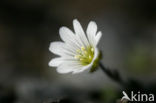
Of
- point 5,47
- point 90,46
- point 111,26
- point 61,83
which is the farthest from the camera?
point 5,47

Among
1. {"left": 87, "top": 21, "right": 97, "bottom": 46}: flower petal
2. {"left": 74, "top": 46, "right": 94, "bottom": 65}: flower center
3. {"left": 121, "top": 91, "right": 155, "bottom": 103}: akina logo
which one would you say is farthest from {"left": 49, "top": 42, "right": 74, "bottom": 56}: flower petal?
{"left": 121, "top": 91, "right": 155, "bottom": 103}: akina logo

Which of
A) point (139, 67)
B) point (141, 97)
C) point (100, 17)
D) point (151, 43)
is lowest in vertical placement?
point (141, 97)

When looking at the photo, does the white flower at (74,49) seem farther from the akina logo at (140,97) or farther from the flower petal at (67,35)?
the akina logo at (140,97)

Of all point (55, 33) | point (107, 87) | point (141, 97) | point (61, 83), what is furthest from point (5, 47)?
point (141, 97)

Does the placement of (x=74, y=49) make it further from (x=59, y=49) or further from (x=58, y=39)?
(x=58, y=39)

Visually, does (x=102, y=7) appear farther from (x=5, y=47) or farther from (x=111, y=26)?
(x=5, y=47)

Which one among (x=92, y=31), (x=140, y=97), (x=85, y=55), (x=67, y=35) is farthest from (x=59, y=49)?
(x=140, y=97)

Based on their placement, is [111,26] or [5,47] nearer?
[111,26]
